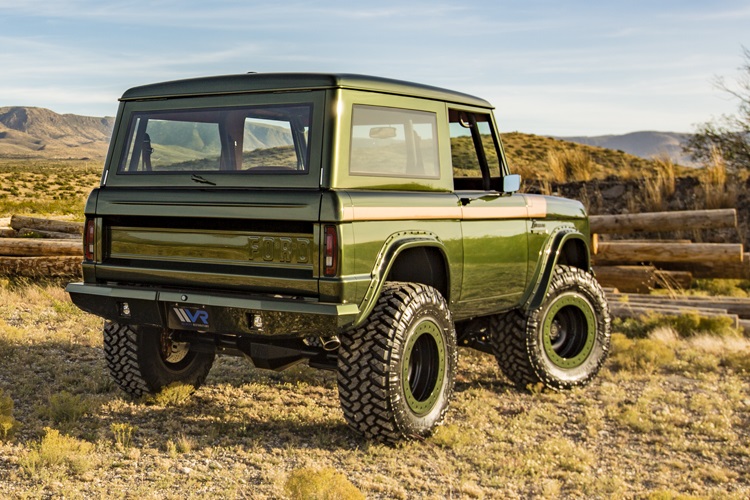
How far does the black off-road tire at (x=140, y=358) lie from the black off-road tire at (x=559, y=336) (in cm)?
267

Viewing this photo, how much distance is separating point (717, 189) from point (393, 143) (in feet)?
42.2

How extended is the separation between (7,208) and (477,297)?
29508 millimetres

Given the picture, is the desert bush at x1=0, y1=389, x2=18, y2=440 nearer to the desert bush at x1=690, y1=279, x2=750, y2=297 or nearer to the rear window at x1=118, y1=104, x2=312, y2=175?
the rear window at x1=118, y1=104, x2=312, y2=175

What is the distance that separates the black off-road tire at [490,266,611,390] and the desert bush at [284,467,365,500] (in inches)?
116

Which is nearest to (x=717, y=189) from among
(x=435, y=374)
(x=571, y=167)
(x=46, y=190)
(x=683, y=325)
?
(x=571, y=167)

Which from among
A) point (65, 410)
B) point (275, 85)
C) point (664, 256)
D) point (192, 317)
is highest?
point (275, 85)

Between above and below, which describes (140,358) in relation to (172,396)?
above

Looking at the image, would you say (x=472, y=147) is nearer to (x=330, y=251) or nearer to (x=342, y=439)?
(x=330, y=251)

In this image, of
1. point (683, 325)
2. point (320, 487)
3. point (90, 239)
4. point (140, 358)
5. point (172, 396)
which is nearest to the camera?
point (320, 487)

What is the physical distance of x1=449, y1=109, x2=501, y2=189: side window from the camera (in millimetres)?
6461

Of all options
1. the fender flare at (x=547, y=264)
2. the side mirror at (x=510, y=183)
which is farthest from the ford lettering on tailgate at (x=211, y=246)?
the fender flare at (x=547, y=264)

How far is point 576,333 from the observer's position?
7703 millimetres

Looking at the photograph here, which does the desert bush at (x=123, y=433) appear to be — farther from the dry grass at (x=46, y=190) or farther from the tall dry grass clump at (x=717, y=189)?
the dry grass at (x=46, y=190)

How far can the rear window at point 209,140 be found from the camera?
541 cm
